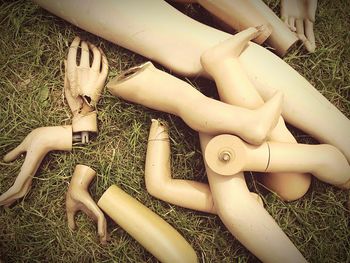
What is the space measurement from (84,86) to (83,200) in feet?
1.21

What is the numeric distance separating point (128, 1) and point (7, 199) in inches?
29.7

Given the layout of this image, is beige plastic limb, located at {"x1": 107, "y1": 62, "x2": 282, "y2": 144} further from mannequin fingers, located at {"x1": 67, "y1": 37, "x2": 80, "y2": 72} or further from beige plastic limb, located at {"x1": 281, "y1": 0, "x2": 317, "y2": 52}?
beige plastic limb, located at {"x1": 281, "y1": 0, "x2": 317, "y2": 52}

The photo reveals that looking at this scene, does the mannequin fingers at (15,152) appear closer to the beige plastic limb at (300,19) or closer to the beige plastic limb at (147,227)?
the beige plastic limb at (147,227)

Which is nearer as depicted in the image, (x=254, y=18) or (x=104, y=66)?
(x=254, y=18)

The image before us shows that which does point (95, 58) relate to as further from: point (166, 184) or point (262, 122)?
point (262, 122)

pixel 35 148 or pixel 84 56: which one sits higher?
pixel 84 56

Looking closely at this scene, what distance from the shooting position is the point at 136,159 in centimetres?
140

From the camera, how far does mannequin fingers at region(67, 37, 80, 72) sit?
4.53 ft

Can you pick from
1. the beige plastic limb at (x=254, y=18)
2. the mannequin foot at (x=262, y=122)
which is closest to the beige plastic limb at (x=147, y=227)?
the mannequin foot at (x=262, y=122)

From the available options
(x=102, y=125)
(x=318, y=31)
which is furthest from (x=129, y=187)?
(x=318, y=31)

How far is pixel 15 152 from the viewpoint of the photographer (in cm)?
138

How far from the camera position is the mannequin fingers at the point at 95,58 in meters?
1.39

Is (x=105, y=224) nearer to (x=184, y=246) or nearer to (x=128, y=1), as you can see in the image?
(x=184, y=246)

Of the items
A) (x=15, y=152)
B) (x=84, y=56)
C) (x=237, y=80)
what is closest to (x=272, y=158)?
(x=237, y=80)
